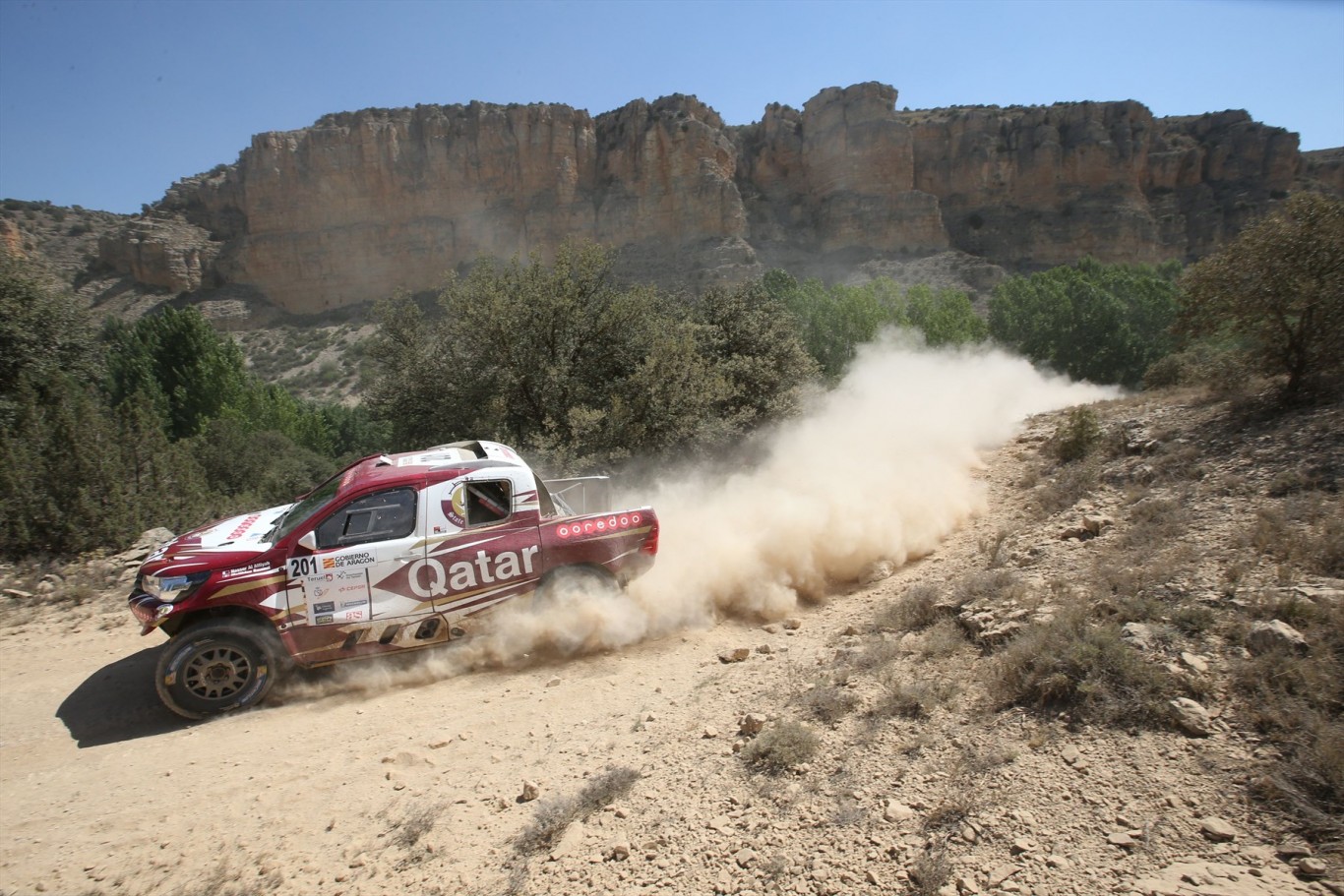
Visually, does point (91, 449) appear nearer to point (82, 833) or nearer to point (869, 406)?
point (82, 833)

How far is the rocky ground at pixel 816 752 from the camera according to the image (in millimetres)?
3389

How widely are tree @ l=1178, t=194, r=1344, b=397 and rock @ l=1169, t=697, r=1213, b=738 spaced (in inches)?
265

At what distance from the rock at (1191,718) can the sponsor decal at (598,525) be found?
4.47 metres

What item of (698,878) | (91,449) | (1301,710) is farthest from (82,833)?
(91,449)

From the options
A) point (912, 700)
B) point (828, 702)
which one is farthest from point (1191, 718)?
point (828, 702)

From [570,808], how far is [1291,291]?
10061 millimetres

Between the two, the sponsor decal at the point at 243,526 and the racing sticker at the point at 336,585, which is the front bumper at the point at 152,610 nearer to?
the sponsor decal at the point at 243,526

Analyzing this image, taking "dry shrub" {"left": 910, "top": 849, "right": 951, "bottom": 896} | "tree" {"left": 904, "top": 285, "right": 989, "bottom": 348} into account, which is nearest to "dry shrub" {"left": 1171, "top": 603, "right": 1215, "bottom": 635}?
"dry shrub" {"left": 910, "top": 849, "right": 951, "bottom": 896}

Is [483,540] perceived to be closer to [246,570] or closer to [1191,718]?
[246,570]

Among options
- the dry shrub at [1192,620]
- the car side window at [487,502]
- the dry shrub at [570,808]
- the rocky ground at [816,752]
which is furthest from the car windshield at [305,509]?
the dry shrub at [1192,620]

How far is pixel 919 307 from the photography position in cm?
3138

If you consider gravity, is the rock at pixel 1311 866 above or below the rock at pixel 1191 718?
below

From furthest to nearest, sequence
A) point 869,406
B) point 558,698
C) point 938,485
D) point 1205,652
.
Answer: point 869,406, point 938,485, point 558,698, point 1205,652

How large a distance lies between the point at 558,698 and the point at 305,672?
2.34 meters
